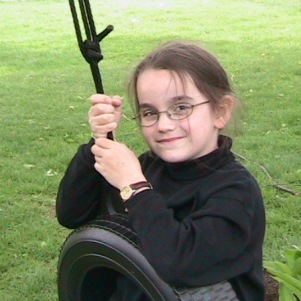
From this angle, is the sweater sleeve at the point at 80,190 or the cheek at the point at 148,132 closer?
the cheek at the point at 148,132

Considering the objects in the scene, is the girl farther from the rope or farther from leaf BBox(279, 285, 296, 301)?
leaf BBox(279, 285, 296, 301)

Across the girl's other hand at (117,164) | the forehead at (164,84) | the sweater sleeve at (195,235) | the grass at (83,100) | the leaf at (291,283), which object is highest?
the forehead at (164,84)

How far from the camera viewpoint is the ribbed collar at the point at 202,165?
1.94 meters

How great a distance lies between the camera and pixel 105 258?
202 centimetres

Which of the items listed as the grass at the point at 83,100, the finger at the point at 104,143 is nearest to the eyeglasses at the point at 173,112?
the finger at the point at 104,143

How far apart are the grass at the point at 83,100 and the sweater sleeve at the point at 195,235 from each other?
0.56m

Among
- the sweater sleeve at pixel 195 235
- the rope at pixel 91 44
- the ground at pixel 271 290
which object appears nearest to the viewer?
the sweater sleeve at pixel 195 235

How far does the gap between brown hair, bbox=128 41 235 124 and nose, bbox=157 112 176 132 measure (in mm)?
102

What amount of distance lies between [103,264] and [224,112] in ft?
1.68

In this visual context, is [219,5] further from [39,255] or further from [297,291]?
[297,291]

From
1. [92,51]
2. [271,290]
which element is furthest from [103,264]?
[271,290]

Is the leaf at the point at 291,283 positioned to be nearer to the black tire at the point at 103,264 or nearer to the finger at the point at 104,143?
the black tire at the point at 103,264

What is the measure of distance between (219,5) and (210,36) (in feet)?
16.4

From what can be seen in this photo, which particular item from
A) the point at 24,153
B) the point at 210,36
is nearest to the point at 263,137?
the point at 24,153
